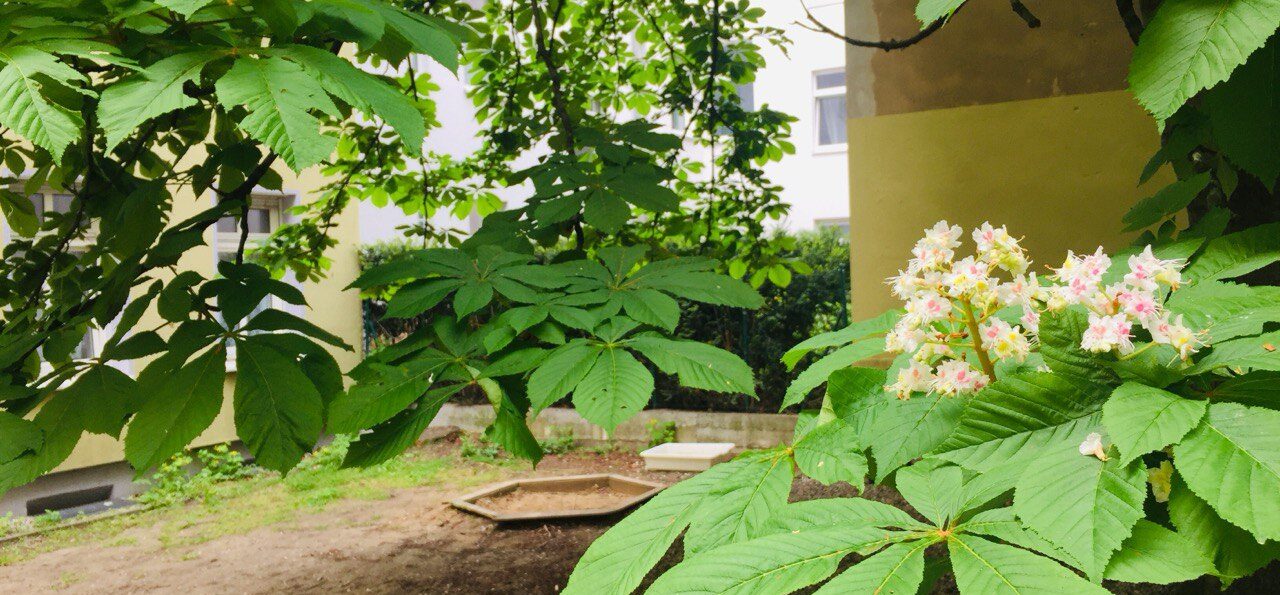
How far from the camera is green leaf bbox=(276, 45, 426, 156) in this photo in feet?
3.98

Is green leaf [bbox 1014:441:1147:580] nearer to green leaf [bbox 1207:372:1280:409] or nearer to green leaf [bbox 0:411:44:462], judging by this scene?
green leaf [bbox 1207:372:1280:409]

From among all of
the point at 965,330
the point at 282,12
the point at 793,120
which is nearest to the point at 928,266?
the point at 965,330

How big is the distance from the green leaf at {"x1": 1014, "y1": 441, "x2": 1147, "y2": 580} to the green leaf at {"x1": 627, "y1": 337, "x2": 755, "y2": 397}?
0.78 m

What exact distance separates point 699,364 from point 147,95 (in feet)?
3.10

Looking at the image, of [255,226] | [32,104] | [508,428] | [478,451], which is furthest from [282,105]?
[255,226]

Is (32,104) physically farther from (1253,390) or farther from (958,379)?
(1253,390)

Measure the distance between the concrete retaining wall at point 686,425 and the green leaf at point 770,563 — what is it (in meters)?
6.93

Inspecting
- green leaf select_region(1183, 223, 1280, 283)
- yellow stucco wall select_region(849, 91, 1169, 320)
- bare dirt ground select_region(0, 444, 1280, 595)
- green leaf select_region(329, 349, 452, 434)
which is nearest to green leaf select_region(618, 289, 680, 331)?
green leaf select_region(329, 349, 452, 434)

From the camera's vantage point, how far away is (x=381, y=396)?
151 cm

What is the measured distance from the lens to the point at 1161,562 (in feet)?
2.19

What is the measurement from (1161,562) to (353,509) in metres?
7.35

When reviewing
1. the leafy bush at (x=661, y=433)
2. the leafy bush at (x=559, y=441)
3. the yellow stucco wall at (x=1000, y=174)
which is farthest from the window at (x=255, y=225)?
the yellow stucco wall at (x=1000, y=174)

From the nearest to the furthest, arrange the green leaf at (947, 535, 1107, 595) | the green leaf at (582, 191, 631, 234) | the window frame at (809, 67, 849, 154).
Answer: the green leaf at (947, 535, 1107, 595)
the green leaf at (582, 191, 631, 234)
the window frame at (809, 67, 849, 154)

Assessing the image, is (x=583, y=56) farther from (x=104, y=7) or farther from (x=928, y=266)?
(x=928, y=266)
